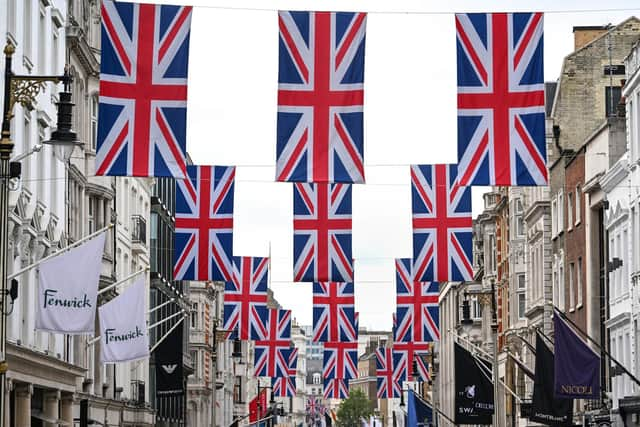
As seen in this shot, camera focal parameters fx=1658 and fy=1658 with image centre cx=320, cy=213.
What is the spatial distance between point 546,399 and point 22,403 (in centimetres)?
1400

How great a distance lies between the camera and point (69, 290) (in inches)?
1212

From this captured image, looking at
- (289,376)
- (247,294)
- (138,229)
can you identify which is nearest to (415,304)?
(247,294)

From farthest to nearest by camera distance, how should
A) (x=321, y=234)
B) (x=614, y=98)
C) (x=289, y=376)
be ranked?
(x=614, y=98) < (x=289, y=376) < (x=321, y=234)

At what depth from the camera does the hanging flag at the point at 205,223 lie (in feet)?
153

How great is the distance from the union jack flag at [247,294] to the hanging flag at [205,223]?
8870mm

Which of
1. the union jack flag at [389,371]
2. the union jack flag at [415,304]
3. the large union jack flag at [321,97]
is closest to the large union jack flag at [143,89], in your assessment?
the large union jack flag at [321,97]

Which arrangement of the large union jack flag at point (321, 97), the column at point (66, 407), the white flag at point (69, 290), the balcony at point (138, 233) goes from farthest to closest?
1. the balcony at point (138, 233)
2. the column at point (66, 407)
3. the large union jack flag at point (321, 97)
4. the white flag at point (69, 290)

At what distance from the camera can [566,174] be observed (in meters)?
67.2

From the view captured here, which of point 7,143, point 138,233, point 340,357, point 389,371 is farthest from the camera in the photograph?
point 138,233

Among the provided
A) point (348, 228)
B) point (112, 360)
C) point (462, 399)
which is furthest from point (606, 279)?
point (112, 360)

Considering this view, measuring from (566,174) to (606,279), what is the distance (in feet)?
29.2

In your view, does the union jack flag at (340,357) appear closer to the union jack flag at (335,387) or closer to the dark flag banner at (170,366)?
the union jack flag at (335,387)

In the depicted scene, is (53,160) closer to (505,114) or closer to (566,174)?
(505,114)

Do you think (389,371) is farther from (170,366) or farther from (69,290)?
(69,290)
